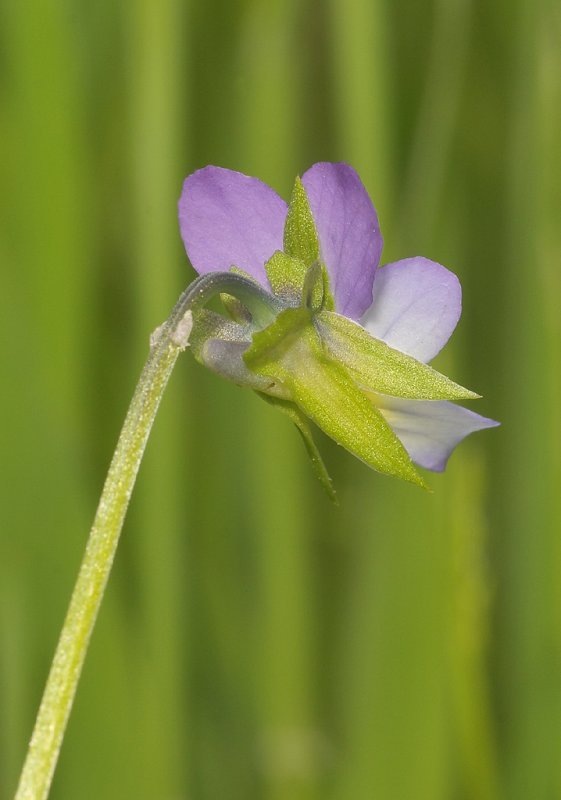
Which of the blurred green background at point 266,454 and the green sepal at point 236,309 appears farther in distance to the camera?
the blurred green background at point 266,454

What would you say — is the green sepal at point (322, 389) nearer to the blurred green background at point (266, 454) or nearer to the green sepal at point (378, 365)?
the green sepal at point (378, 365)

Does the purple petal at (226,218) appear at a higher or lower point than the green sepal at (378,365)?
higher

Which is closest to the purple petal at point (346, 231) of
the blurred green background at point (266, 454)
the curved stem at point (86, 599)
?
the curved stem at point (86, 599)

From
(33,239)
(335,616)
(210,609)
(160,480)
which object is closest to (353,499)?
(335,616)

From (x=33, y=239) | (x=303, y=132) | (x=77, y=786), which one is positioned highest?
(x=303, y=132)

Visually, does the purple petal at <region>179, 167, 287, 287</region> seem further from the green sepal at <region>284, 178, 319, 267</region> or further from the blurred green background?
the blurred green background

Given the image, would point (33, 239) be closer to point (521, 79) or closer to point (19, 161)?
point (19, 161)
